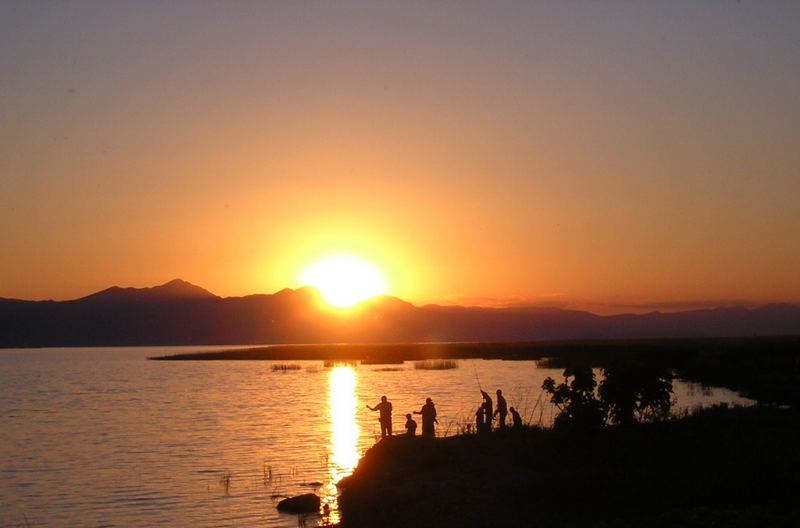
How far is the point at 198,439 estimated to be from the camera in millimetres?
42906

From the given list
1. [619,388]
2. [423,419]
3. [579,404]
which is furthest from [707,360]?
[579,404]

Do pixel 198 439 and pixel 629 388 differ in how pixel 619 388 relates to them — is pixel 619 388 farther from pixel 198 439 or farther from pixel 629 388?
pixel 198 439

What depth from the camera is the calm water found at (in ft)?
88.9

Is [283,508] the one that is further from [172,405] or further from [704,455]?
[172,405]

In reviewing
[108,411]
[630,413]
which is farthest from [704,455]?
[108,411]

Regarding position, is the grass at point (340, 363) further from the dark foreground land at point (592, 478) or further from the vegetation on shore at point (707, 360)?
the dark foreground land at point (592, 478)

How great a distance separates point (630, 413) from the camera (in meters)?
29.4

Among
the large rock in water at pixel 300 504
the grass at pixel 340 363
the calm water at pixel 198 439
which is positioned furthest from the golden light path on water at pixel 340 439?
the grass at pixel 340 363

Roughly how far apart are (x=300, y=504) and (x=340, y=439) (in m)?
15.9

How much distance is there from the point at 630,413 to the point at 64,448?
27511 millimetres

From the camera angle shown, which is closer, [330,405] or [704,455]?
[704,455]

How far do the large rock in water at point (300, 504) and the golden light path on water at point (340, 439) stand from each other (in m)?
0.53

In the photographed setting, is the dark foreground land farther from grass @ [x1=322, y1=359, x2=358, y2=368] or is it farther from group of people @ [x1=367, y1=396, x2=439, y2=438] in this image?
grass @ [x1=322, y1=359, x2=358, y2=368]

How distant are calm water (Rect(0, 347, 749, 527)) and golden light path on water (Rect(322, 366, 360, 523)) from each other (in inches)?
4.0
